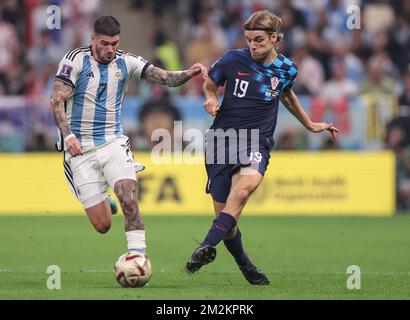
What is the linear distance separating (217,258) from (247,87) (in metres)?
3.32

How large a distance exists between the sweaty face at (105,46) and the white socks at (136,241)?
1622 millimetres

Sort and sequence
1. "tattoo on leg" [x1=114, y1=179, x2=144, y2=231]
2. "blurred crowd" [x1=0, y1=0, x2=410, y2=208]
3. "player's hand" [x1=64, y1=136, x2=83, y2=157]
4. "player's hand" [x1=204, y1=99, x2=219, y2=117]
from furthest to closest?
1. "blurred crowd" [x1=0, y1=0, x2=410, y2=208]
2. "tattoo on leg" [x1=114, y1=179, x2=144, y2=231]
3. "player's hand" [x1=204, y1=99, x2=219, y2=117]
4. "player's hand" [x1=64, y1=136, x2=83, y2=157]

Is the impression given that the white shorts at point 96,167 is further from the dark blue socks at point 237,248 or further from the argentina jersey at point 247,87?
the dark blue socks at point 237,248

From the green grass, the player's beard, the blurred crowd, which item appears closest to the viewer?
the green grass

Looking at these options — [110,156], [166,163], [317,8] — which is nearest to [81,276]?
Result: [110,156]

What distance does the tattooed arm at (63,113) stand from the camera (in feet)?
31.5

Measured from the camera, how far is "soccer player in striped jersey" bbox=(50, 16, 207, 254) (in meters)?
10.1

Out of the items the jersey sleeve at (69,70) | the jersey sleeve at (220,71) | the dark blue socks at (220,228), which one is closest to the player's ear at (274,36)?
the jersey sleeve at (220,71)

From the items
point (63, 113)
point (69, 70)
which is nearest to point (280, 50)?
point (69, 70)

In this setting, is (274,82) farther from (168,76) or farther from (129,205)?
(129,205)

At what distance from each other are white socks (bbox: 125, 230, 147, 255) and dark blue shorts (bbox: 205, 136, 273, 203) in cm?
83

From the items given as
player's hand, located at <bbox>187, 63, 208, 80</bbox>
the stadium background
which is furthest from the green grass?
player's hand, located at <bbox>187, 63, 208, 80</bbox>

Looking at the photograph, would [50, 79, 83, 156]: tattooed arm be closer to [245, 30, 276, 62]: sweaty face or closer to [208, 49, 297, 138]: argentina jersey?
[208, 49, 297, 138]: argentina jersey

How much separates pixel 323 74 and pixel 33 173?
6.30 meters
